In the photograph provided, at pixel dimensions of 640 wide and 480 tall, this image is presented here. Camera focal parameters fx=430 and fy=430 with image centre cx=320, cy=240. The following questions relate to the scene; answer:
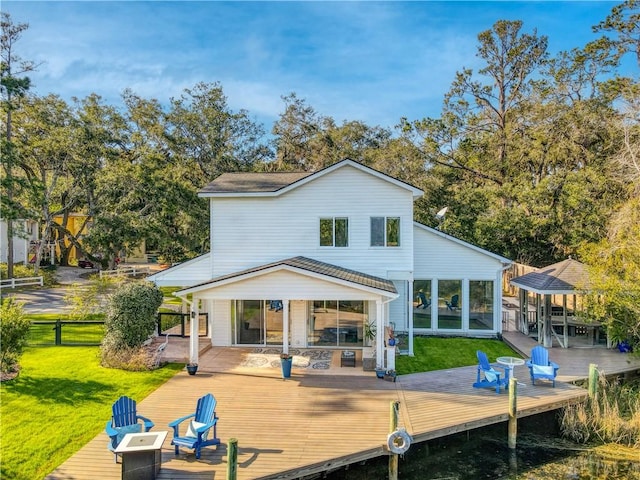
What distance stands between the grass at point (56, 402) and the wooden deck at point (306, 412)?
1.48 ft

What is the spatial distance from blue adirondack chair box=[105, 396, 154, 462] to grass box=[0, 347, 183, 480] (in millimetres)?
979

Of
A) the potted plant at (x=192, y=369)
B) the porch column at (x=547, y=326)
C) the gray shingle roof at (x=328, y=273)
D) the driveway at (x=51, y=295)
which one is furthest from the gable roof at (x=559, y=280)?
the driveway at (x=51, y=295)

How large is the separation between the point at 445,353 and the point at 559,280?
533cm

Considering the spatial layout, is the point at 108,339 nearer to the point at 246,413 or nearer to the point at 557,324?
the point at 246,413

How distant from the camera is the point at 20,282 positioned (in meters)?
29.6

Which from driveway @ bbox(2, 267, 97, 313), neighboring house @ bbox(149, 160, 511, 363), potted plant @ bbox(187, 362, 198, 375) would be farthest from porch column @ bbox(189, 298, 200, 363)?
driveway @ bbox(2, 267, 97, 313)

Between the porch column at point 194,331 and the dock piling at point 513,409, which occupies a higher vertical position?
the porch column at point 194,331

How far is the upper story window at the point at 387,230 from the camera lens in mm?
16484

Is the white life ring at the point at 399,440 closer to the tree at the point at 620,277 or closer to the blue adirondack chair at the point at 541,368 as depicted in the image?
the blue adirondack chair at the point at 541,368

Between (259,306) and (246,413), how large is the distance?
6.53 meters

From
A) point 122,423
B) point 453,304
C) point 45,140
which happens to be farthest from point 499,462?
point 45,140

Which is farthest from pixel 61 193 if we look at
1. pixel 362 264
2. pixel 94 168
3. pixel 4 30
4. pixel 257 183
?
pixel 362 264

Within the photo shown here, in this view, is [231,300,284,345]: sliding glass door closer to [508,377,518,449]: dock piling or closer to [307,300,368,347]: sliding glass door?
[307,300,368,347]: sliding glass door

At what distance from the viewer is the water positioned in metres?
9.32
